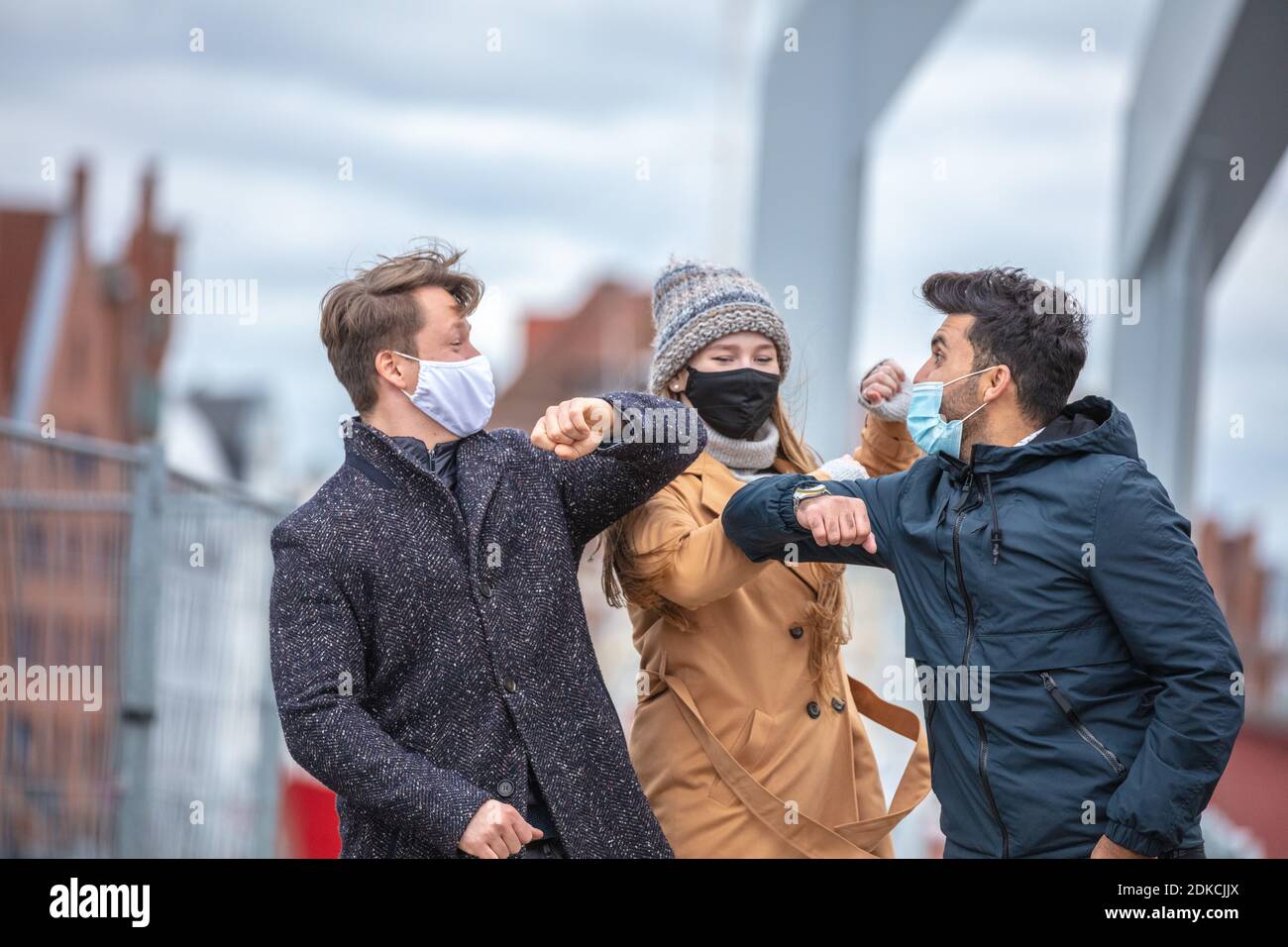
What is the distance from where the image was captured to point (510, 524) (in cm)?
322

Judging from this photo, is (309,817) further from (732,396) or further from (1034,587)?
(1034,587)

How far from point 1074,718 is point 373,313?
165cm

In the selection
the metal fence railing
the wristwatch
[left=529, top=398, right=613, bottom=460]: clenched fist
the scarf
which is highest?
[left=529, top=398, right=613, bottom=460]: clenched fist

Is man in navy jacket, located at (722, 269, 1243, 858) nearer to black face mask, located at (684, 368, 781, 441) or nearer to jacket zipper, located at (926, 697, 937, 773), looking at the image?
jacket zipper, located at (926, 697, 937, 773)

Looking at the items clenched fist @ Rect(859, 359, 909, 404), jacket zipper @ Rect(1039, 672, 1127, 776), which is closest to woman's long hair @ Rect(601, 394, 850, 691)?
clenched fist @ Rect(859, 359, 909, 404)

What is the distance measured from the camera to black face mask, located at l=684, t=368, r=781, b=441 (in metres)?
3.53

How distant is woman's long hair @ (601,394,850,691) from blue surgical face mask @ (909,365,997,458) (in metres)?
0.44

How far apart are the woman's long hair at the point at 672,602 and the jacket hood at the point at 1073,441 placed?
1.71ft

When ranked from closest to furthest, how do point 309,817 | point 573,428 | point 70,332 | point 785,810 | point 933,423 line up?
point 573,428 → point 933,423 → point 785,810 → point 309,817 → point 70,332

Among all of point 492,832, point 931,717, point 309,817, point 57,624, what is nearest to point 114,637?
point 57,624

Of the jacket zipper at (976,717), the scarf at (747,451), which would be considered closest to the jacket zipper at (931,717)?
the jacket zipper at (976,717)

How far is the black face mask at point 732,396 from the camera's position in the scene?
3525 mm

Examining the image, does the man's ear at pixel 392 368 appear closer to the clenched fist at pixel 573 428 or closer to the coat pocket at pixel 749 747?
the clenched fist at pixel 573 428

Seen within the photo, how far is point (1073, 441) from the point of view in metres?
2.99
